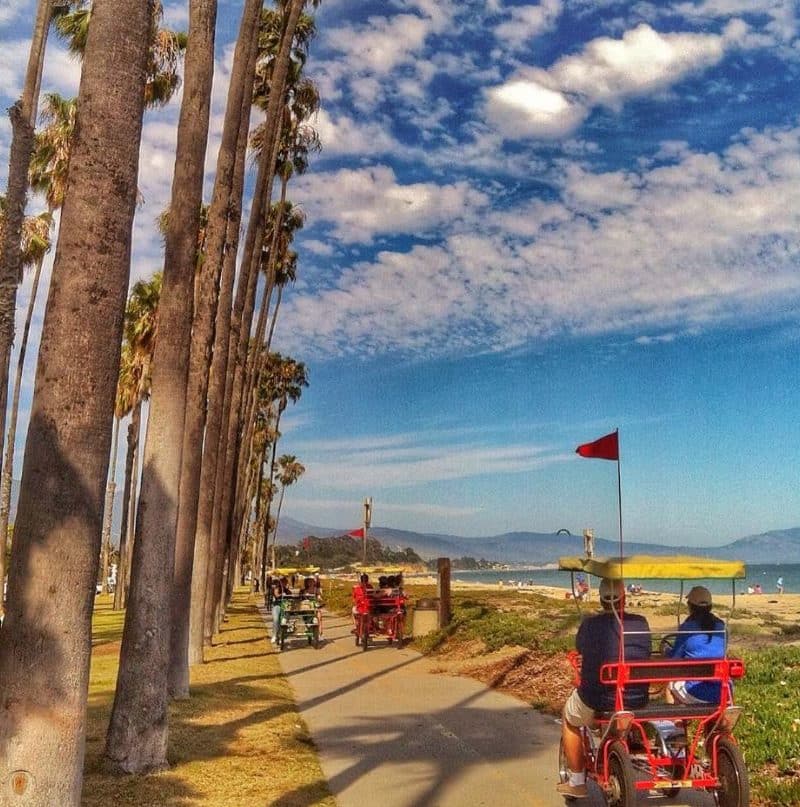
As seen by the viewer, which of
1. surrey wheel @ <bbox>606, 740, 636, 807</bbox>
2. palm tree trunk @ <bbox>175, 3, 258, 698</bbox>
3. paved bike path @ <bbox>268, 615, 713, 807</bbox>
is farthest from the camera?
palm tree trunk @ <bbox>175, 3, 258, 698</bbox>

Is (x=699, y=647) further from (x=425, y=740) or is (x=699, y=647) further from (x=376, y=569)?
(x=376, y=569)

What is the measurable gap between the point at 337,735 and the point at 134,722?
2.98m

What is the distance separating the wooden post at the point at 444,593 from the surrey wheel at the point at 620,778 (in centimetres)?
1682

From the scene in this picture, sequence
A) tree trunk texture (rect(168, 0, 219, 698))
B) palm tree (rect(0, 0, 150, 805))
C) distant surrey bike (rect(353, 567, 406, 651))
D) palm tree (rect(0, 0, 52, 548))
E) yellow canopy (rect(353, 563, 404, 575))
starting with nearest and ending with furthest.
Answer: palm tree (rect(0, 0, 150, 805)) → tree trunk texture (rect(168, 0, 219, 698)) → palm tree (rect(0, 0, 52, 548)) → distant surrey bike (rect(353, 567, 406, 651)) → yellow canopy (rect(353, 563, 404, 575))

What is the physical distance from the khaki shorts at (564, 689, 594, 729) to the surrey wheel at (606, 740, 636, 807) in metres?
0.39

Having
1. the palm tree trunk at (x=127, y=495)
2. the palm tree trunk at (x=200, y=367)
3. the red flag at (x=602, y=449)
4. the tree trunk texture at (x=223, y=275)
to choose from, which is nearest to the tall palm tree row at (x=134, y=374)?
the palm tree trunk at (x=127, y=495)

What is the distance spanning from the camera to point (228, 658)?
1892 cm

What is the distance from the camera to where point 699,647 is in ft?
24.8

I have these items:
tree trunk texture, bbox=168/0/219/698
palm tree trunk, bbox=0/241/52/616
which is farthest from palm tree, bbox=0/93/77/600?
tree trunk texture, bbox=168/0/219/698

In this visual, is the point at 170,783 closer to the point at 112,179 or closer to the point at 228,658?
the point at 112,179

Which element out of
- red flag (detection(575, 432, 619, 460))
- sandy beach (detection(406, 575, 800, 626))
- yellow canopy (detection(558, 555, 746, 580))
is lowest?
sandy beach (detection(406, 575, 800, 626))

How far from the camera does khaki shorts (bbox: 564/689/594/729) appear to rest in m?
7.20

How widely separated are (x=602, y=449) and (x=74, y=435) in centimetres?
447

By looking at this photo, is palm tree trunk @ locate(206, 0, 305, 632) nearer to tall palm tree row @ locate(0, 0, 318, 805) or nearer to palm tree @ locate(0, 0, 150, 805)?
tall palm tree row @ locate(0, 0, 318, 805)
